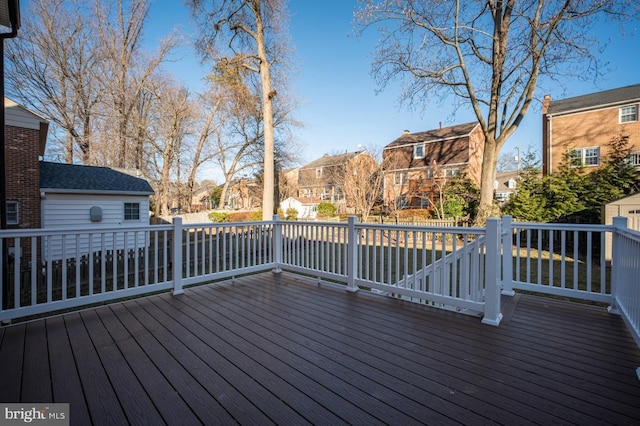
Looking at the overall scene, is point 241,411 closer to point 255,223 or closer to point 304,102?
point 255,223

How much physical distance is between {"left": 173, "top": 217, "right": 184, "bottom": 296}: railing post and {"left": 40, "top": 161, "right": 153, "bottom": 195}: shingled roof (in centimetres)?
865

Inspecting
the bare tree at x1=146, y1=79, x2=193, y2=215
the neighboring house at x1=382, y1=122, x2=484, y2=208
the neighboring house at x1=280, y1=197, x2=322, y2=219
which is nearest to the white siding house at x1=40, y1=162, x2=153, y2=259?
the bare tree at x1=146, y1=79, x2=193, y2=215

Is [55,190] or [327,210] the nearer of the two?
[55,190]

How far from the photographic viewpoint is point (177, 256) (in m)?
3.83

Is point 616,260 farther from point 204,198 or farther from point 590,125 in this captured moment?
point 204,198

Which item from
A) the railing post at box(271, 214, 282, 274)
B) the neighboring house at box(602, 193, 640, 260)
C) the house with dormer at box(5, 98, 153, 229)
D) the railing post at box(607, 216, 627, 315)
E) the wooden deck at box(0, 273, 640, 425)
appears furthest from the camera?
the house with dormer at box(5, 98, 153, 229)

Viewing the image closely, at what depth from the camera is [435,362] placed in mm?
2160

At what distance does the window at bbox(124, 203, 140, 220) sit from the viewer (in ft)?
37.3

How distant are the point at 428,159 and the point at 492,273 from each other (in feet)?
65.9

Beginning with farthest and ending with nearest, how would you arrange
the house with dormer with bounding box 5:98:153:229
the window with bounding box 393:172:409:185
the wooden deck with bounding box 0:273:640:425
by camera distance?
1. the window with bounding box 393:172:409:185
2. the house with dormer with bounding box 5:98:153:229
3. the wooden deck with bounding box 0:273:640:425

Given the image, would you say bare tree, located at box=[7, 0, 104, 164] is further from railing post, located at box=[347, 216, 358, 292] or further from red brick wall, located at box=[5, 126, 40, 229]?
railing post, located at box=[347, 216, 358, 292]

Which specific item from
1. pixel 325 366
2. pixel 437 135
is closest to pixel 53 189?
pixel 325 366

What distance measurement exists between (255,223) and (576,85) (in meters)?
10.2

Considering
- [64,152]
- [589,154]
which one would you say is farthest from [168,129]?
[589,154]
